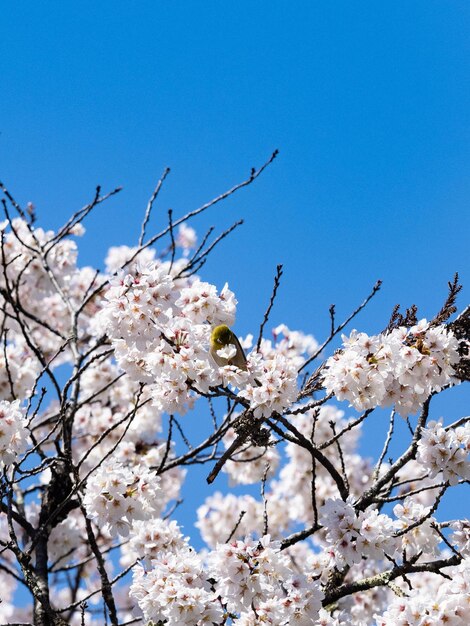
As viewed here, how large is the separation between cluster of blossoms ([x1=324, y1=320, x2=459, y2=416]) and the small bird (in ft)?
1.54

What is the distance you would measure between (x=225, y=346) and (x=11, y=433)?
1391mm

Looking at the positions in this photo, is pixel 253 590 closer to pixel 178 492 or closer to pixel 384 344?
pixel 384 344

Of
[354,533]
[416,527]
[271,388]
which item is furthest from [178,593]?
[416,527]

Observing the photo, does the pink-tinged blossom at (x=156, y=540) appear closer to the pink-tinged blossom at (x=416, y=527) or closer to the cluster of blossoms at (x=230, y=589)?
the cluster of blossoms at (x=230, y=589)

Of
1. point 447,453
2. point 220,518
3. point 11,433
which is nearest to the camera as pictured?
point 447,453

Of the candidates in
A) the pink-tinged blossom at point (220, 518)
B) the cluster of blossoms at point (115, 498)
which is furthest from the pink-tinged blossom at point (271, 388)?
the pink-tinged blossom at point (220, 518)

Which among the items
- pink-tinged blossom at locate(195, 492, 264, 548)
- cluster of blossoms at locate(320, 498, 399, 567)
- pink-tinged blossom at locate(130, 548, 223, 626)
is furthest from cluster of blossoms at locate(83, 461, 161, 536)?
pink-tinged blossom at locate(195, 492, 264, 548)

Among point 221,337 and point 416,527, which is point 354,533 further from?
point 221,337

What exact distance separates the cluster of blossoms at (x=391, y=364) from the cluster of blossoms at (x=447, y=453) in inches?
11.5

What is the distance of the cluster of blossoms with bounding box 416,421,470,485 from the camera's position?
3.57 m

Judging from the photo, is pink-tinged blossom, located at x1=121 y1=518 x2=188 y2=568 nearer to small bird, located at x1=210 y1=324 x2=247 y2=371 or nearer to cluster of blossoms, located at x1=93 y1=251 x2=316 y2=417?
cluster of blossoms, located at x1=93 y1=251 x2=316 y2=417

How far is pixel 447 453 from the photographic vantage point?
11.7ft

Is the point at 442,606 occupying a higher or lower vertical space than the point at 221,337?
lower

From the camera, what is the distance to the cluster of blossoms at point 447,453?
3.57 m
